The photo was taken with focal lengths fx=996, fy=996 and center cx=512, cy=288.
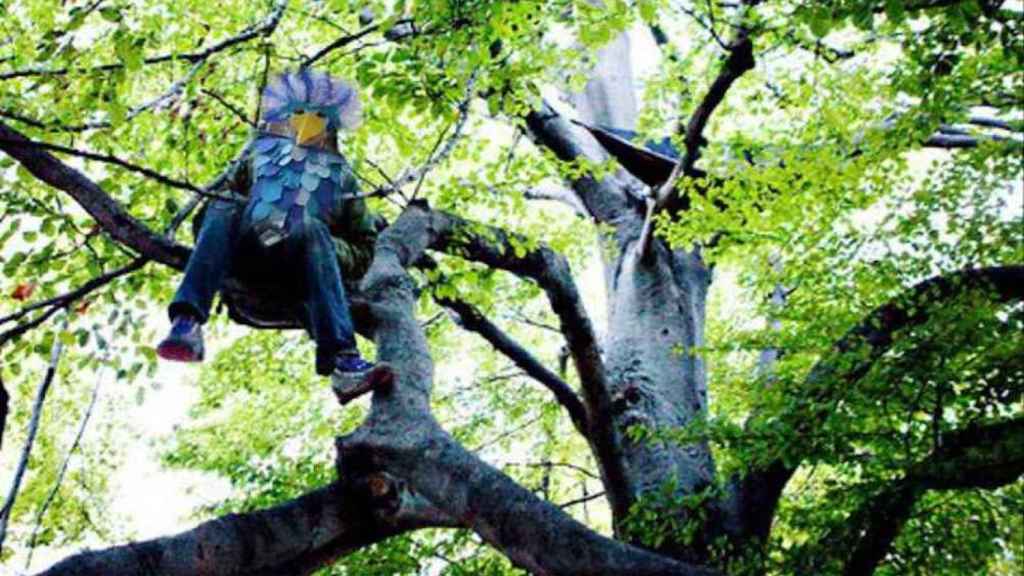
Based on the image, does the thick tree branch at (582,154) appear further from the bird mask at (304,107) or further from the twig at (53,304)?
the twig at (53,304)

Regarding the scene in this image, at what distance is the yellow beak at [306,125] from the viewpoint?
16.4ft

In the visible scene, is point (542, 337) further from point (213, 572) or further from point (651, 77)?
point (213, 572)

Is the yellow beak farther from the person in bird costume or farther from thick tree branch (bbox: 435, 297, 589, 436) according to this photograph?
thick tree branch (bbox: 435, 297, 589, 436)

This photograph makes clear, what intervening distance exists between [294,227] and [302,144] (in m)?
0.66

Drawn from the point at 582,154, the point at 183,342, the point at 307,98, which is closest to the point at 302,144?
the point at 307,98

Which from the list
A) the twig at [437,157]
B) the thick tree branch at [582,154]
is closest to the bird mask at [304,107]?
the twig at [437,157]

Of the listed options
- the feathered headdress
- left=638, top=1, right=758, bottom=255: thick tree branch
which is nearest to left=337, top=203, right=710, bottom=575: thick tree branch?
the feathered headdress

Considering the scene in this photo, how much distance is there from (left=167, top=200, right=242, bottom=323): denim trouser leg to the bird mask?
67 centimetres

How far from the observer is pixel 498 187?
7.05 m

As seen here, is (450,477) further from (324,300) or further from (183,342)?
(183,342)

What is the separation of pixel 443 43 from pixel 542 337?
336 inches

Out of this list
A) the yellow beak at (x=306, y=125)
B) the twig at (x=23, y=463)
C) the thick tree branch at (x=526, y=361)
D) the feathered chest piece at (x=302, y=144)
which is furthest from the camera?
the thick tree branch at (x=526, y=361)

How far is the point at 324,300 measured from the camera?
4.36 metres

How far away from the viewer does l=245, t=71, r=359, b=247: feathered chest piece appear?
4.71 metres
